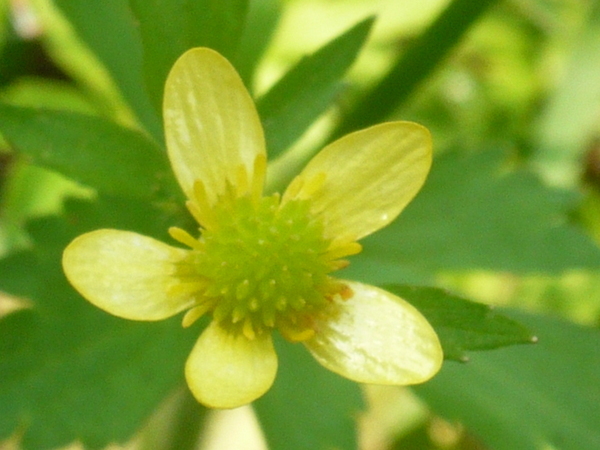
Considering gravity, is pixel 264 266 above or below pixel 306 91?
below

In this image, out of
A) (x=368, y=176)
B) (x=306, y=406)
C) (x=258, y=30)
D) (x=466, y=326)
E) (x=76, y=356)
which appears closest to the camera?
(x=466, y=326)

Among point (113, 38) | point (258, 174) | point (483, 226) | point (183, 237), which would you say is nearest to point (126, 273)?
point (183, 237)

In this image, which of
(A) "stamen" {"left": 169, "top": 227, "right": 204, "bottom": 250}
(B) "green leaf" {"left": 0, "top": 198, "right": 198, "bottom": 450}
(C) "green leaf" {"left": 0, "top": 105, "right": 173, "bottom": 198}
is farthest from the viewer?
(B) "green leaf" {"left": 0, "top": 198, "right": 198, "bottom": 450}

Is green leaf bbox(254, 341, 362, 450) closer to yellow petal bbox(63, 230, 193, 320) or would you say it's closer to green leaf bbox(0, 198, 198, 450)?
green leaf bbox(0, 198, 198, 450)

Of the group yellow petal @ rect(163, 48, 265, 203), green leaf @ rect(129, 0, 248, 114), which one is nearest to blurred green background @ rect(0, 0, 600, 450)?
green leaf @ rect(129, 0, 248, 114)

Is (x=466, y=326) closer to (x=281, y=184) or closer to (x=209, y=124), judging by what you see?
(x=209, y=124)

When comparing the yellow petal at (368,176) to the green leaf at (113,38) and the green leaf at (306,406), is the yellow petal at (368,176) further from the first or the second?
the green leaf at (113,38)
